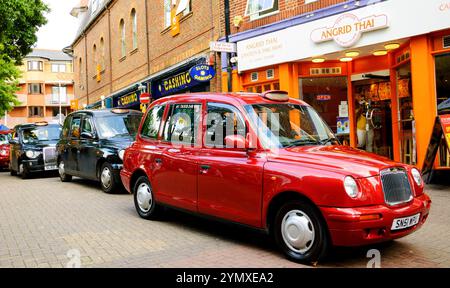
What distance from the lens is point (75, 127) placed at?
38.5 ft

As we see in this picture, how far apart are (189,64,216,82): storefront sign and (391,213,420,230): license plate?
36.3 ft

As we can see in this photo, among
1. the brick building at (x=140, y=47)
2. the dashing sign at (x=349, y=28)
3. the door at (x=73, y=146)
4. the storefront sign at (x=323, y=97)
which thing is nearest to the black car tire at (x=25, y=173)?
the door at (x=73, y=146)

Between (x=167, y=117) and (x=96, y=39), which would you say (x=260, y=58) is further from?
(x=96, y=39)

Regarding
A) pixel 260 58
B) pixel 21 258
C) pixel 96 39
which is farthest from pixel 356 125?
pixel 96 39

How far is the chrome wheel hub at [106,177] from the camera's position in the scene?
10023 mm

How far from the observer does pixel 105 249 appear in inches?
210

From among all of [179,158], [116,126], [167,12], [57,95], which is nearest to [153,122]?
[179,158]

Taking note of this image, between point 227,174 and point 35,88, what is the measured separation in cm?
6706

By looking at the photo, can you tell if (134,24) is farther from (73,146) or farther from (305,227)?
(305,227)

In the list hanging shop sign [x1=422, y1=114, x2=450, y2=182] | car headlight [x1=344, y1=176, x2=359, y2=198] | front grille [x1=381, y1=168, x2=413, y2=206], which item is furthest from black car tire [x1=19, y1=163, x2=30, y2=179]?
front grille [x1=381, y1=168, x2=413, y2=206]

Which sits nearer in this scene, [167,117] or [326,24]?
[167,117]

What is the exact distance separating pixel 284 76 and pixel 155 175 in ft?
23.6

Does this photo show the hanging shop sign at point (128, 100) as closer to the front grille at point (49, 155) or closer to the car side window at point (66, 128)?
the front grille at point (49, 155)

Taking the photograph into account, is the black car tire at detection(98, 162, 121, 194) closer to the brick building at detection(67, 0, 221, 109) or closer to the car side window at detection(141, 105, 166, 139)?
the car side window at detection(141, 105, 166, 139)
